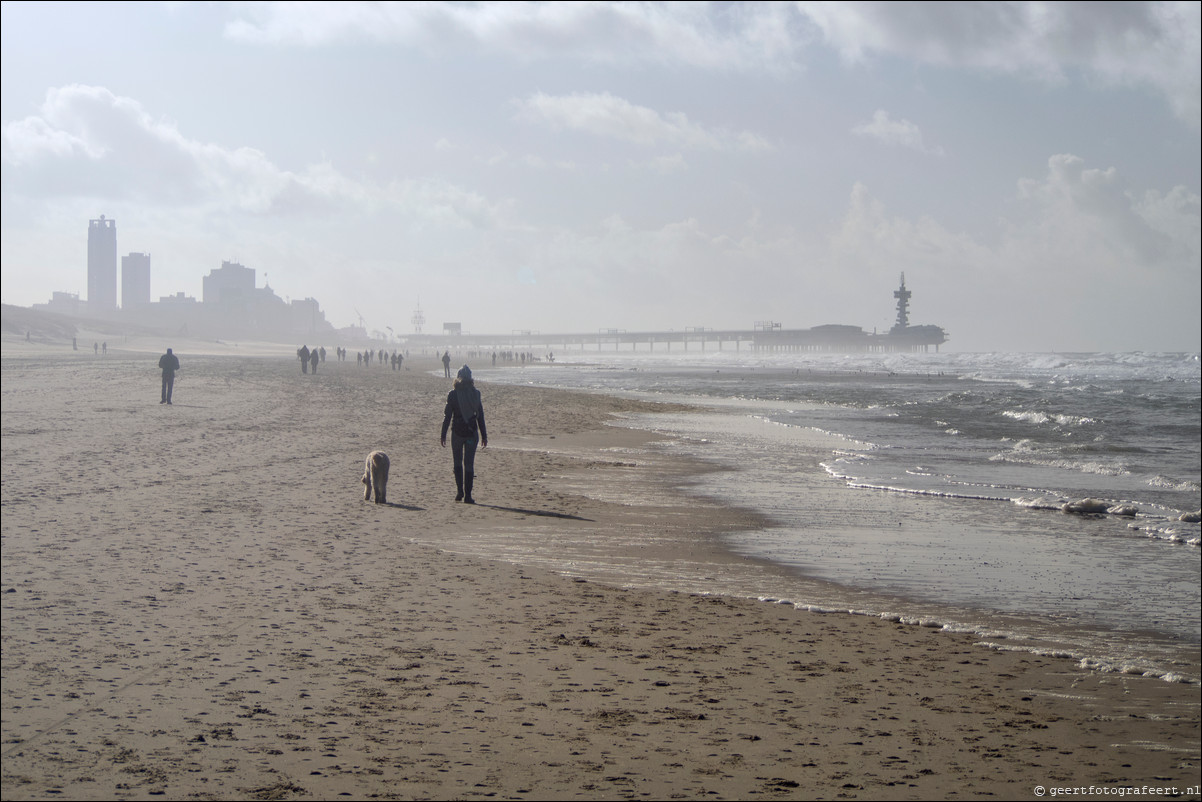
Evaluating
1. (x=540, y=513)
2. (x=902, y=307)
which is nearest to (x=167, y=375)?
(x=540, y=513)

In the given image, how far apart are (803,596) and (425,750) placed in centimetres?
444

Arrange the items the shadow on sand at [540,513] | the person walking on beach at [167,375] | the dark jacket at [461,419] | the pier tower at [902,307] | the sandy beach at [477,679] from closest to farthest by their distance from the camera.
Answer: the sandy beach at [477,679]
the shadow on sand at [540,513]
the dark jacket at [461,419]
the person walking on beach at [167,375]
the pier tower at [902,307]

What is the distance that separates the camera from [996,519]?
12.2 meters

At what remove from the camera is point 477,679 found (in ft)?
17.4

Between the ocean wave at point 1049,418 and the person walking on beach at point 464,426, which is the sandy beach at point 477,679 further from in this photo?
the ocean wave at point 1049,418

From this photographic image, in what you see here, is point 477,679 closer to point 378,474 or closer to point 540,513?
point 540,513

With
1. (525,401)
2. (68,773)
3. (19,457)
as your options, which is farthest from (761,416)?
(68,773)

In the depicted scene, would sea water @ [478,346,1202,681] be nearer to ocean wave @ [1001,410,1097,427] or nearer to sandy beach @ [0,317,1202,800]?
ocean wave @ [1001,410,1097,427]

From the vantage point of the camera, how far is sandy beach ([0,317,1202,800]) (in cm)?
411

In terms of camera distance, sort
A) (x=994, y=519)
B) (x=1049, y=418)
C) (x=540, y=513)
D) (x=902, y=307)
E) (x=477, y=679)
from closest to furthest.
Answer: (x=477, y=679)
(x=540, y=513)
(x=994, y=519)
(x=1049, y=418)
(x=902, y=307)

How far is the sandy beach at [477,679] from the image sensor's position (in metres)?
4.11

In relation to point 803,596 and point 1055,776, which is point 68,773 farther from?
point 803,596

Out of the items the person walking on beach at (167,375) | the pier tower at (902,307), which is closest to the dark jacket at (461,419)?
the person walking on beach at (167,375)

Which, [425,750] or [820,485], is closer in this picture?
[425,750]
